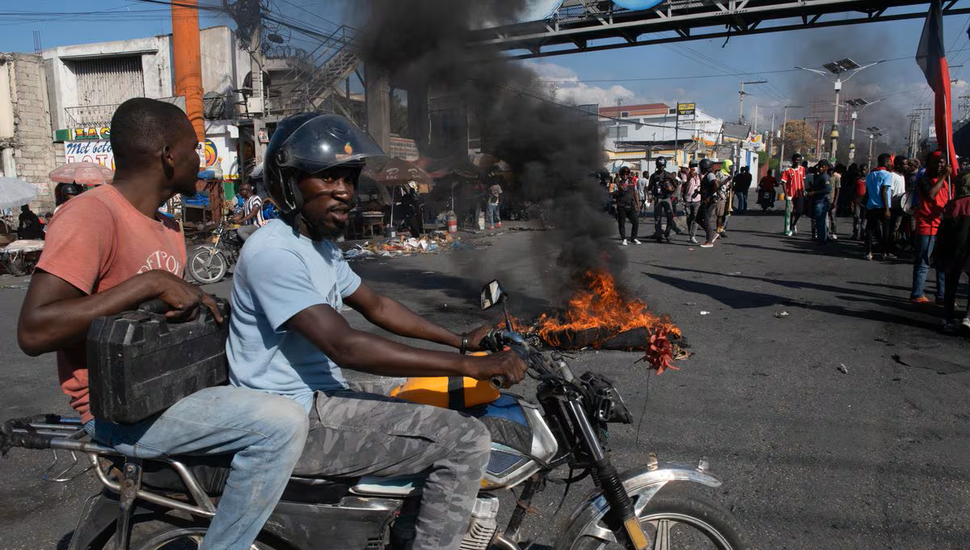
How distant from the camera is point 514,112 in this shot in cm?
780

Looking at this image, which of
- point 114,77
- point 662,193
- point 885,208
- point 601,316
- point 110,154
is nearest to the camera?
point 601,316

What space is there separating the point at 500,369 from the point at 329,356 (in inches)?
21.1

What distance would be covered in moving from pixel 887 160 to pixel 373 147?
38.9 ft

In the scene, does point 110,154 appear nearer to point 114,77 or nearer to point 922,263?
point 114,77

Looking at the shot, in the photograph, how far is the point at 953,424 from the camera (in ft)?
14.0

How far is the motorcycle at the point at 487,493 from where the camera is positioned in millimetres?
2008

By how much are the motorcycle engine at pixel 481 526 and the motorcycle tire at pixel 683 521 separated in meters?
0.30

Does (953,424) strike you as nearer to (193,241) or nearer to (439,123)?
(439,123)

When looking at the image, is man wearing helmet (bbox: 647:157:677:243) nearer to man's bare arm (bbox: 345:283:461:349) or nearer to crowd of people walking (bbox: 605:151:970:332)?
crowd of people walking (bbox: 605:151:970:332)

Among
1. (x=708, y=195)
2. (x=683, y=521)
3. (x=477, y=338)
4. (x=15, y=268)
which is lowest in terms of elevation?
(x=15, y=268)

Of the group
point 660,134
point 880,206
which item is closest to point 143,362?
point 880,206

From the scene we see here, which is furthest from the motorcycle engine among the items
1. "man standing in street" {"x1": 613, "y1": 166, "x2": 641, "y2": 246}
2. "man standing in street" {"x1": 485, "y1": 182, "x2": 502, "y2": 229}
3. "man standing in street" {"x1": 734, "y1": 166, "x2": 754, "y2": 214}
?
"man standing in street" {"x1": 734, "y1": 166, "x2": 754, "y2": 214}

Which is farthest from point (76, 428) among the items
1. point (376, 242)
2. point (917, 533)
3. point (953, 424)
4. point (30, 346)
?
point (376, 242)

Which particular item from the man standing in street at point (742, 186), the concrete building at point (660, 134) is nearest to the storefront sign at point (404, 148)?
the man standing in street at point (742, 186)
